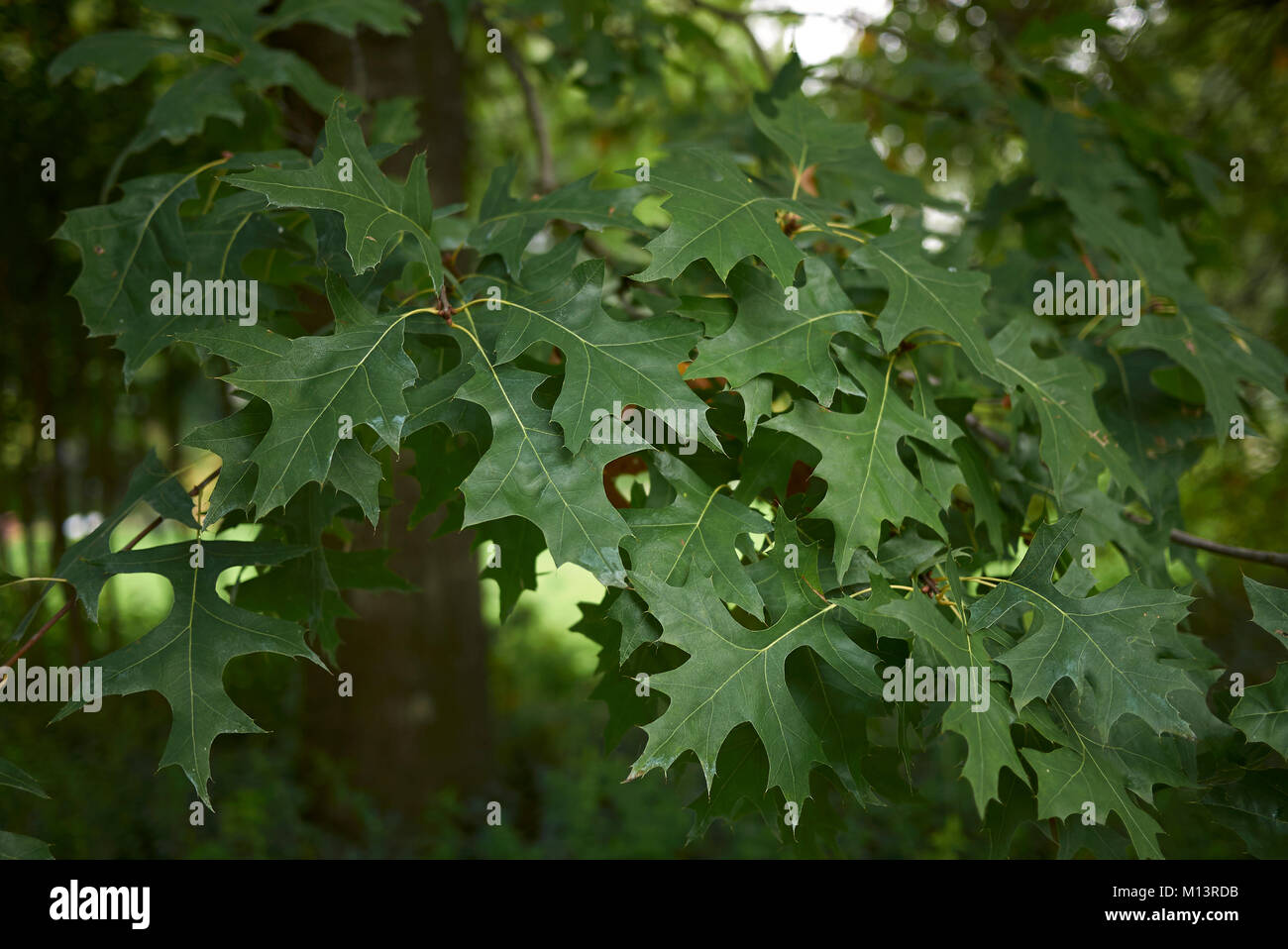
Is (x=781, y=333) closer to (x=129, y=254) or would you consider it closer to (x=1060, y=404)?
(x=1060, y=404)

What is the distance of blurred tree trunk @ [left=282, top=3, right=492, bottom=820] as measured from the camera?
10.8ft

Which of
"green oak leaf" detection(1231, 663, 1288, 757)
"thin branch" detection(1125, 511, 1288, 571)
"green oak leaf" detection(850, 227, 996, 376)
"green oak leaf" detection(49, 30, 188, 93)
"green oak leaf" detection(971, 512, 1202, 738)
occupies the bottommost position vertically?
"green oak leaf" detection(1231, 663, 1288, 757)

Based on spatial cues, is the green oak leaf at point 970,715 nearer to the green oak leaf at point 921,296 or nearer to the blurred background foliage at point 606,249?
the green oak leaf at point 921,296

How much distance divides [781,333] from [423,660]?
275cm

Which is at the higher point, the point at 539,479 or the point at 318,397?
the point at 318,397

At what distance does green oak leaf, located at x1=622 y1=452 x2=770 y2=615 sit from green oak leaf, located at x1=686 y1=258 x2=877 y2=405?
0.16 metres

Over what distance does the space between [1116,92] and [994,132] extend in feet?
4.34

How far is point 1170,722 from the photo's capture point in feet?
3.71

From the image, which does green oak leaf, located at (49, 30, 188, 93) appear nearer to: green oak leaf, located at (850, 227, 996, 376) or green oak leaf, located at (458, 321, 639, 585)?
green oak leaf, located at (458, 321, 639, 585)

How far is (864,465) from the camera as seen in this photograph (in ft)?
3.98

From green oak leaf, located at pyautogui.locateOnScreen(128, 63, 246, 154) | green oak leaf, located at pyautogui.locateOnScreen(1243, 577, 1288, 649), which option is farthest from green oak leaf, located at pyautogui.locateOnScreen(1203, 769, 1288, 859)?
green oak leaf, located at pyautogui.locateOnScreen(128, 63, 246, 154)

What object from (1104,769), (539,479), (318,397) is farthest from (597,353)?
(1104,769)
